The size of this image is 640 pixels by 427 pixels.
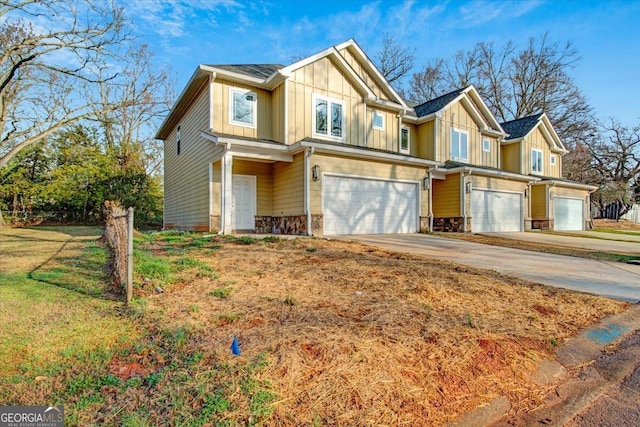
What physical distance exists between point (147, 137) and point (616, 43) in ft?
85.3

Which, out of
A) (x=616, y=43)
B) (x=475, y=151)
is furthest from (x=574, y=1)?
(x=475, y=151)

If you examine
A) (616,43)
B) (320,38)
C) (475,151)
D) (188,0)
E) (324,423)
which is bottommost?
(324,423)

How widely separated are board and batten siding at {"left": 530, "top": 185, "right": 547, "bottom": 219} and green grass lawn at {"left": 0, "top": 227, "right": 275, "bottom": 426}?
830 inches

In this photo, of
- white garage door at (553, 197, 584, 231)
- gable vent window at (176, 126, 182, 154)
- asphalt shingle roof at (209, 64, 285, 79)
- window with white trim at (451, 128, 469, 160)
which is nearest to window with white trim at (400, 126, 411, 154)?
window with white trim at (451, 128, 469, 160)

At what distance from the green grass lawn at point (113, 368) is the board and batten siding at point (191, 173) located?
8.04 m

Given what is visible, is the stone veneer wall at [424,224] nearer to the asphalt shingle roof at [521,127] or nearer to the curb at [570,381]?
the curb at [570,381]

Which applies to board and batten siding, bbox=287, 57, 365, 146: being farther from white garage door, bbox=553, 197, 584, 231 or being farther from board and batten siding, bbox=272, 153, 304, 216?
white garage door, bbox=553, 197, 584, 231

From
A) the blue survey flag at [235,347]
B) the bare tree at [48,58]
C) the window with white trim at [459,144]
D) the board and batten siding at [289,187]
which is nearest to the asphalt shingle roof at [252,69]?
the board and batten siding at [289,187]

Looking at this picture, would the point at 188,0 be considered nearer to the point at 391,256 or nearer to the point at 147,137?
the point at 391,256

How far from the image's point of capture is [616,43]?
1202 centimetres

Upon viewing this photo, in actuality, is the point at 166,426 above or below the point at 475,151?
below

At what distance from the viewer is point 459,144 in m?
17.5

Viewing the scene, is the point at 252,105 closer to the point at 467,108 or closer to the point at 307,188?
the point at 307,188

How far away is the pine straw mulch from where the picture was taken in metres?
2.16
